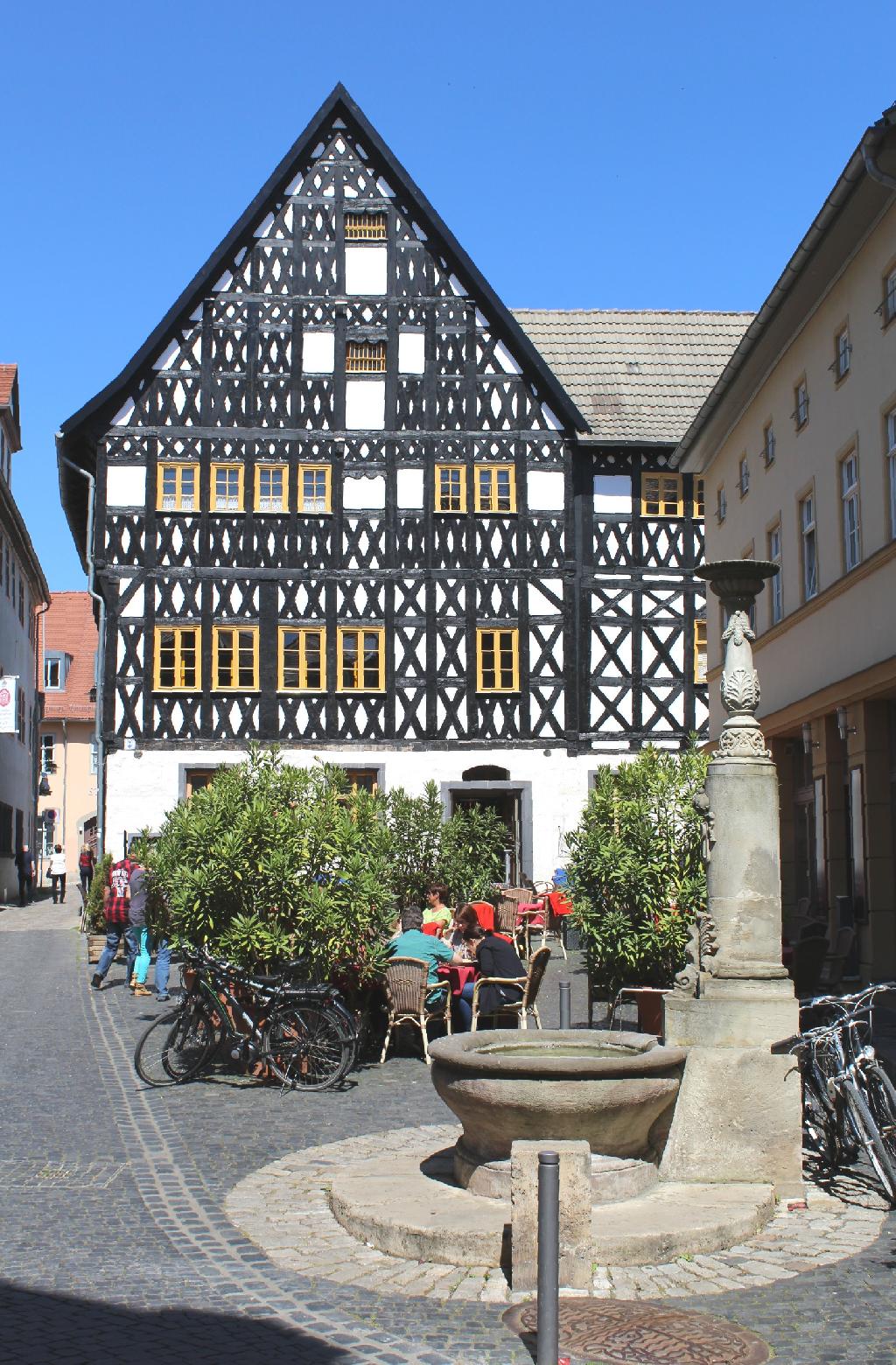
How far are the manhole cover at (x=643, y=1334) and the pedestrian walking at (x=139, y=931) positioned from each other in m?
13.7

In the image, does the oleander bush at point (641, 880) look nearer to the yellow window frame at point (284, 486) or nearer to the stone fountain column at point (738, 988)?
the stone fountain column at point (738, 988)

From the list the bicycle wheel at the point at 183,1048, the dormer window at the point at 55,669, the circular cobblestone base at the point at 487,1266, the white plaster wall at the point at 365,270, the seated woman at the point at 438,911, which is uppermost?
the white plaster wall at the point at 365,270

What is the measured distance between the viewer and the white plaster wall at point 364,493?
32500 mm

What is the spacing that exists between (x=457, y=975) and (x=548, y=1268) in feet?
29.4

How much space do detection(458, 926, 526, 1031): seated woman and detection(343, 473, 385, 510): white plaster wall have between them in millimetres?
18735

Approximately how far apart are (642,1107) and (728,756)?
2.34 metres

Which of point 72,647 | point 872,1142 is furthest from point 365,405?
point 72,647

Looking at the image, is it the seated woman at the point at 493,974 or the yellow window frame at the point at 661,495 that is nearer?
the seated woman at the point at 493,974

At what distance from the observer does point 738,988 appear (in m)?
9.38

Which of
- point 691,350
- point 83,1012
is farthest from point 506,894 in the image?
point 691,350

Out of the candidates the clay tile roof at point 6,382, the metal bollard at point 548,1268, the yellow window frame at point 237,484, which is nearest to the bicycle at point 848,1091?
the metal bollard at point 548,1268

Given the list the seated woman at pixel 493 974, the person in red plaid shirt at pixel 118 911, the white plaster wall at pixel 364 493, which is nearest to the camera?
the seated woman at pixel 493 974

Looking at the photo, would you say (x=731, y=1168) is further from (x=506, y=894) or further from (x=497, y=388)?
(x=497, y=388)

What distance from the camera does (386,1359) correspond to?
20.4ft
